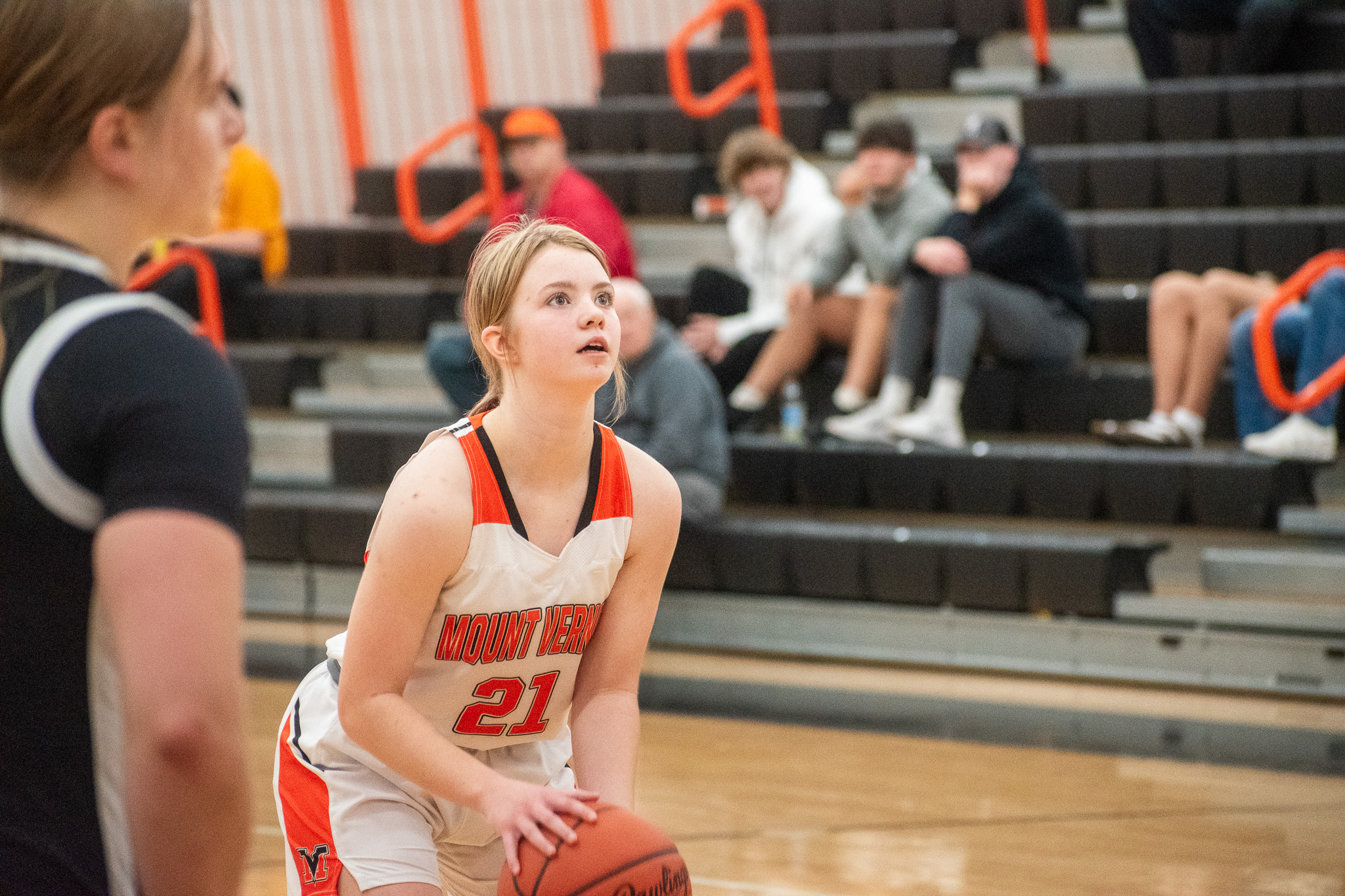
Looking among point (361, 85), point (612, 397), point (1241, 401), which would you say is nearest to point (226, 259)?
point (361, 85)

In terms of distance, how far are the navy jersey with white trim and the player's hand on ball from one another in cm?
75

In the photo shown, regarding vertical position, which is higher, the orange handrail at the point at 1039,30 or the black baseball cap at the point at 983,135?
the orange handrail at the point at 1039,30

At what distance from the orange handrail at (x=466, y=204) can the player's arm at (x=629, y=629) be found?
4.62 metres

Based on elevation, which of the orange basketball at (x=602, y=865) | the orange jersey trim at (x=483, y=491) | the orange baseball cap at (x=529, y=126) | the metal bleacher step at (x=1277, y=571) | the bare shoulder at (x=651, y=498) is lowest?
the metal bleacher step at (x=1277, y=571)

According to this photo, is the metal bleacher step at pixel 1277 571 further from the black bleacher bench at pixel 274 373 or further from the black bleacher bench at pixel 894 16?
the black bleacher bench at pixel 274 373

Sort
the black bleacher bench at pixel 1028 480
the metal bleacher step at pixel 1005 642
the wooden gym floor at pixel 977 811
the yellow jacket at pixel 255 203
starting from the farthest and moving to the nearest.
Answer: the yellow jacket at pixel 255 203, the black bleacher bench at pixel 1028 480, the metal bleacher step at pixel 1005 642, the wooden gym floor at pixel 977 811

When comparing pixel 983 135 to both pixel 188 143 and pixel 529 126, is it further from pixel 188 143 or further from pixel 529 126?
pixel 188 143

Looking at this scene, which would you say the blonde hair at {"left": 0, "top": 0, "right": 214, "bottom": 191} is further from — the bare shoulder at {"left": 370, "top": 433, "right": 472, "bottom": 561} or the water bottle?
the water bottle

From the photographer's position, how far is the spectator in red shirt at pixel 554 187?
5535 millimetres

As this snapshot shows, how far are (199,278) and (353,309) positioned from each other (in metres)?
0.72

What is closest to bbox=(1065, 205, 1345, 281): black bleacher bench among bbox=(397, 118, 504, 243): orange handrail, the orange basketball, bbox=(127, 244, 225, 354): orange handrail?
bbox=(397, 118, 504, 243): orange handrail

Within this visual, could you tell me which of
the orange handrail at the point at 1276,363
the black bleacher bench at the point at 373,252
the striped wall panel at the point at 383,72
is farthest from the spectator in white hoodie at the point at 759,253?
the striped wall panel at the point at 383,72

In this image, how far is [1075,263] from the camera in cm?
504

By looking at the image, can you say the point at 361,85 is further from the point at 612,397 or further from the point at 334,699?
the point at 334,699
